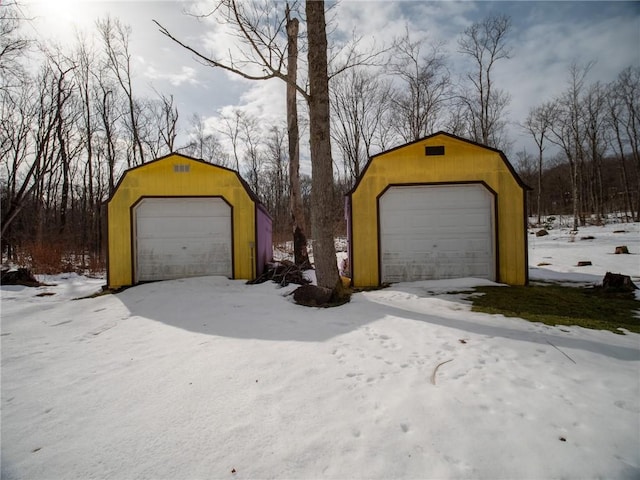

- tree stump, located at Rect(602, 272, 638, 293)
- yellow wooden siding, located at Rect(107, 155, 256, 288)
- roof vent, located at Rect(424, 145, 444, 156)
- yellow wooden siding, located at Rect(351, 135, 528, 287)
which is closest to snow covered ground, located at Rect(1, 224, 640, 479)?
yellow wooden siding, located at Rect(351, 135, 528, 287)

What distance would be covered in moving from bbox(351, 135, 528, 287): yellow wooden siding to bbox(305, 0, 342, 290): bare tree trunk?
202 centimetres

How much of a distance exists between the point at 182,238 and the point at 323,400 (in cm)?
716

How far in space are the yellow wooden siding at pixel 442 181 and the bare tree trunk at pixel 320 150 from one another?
79.7 inches

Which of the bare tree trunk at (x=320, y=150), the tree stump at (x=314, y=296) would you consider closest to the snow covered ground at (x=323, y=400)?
the tree stump at (x=314, y=296)

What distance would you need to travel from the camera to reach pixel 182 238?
26.0ft

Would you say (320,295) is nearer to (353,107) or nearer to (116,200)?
(116,200)

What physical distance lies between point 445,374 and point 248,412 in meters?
1.59

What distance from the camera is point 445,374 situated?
236 centimetres

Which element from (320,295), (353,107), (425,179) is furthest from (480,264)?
(353,107)

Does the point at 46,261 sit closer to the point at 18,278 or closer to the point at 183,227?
the point at 18,278

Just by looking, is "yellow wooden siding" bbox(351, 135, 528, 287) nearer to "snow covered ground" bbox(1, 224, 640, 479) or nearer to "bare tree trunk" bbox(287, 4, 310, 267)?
"bare tree trunk" bbox(287, 4, 310, 267)

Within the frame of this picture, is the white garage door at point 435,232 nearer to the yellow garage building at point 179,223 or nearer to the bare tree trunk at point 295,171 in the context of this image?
the bare tree trunk at point 295,171

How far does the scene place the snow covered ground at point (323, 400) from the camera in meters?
1.48

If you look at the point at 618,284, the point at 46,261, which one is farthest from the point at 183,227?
the point at 618,284
